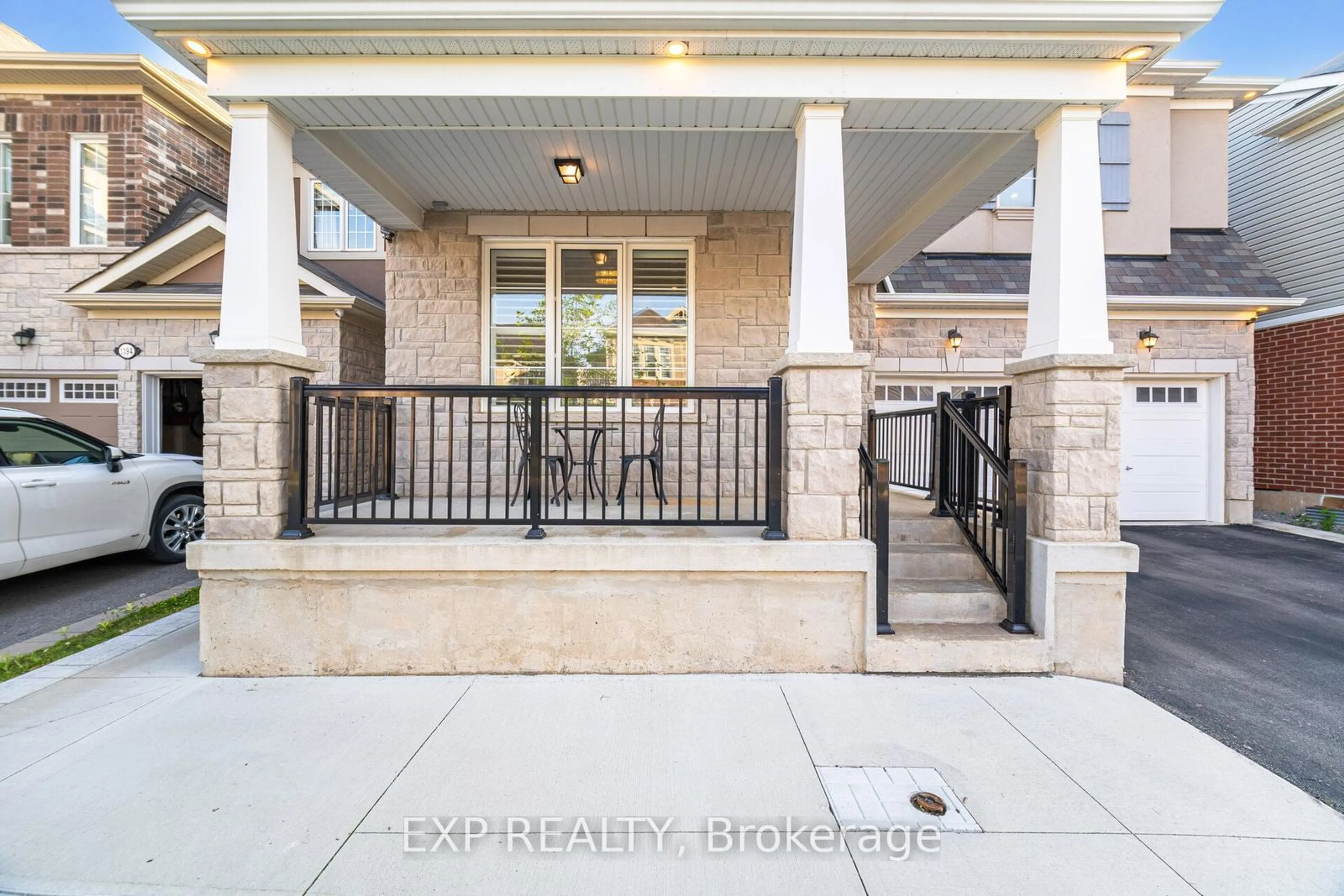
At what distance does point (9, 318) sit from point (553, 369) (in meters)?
8.27

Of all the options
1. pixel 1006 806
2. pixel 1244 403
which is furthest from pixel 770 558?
pixel 1244 403

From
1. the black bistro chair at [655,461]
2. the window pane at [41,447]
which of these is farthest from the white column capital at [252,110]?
the window pane at [41,447]

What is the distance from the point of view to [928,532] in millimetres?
4195

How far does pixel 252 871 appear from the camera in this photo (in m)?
1.91

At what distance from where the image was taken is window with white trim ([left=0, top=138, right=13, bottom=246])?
27.6 feet

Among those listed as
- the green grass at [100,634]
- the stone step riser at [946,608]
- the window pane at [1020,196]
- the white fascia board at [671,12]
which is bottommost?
the green grass at [100,634]

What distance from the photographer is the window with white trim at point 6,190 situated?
8.40 m

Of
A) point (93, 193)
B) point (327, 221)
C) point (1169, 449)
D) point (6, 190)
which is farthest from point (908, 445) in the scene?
point (6, 190)

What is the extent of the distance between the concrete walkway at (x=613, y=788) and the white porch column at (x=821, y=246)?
191cm

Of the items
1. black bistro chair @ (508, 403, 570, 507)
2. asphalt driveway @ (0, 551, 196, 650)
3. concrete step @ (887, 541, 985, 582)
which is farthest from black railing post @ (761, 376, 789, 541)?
asphalt driveway @ (0, 551, 196, 650)

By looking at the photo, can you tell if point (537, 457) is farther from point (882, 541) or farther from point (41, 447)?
point (41, 447)

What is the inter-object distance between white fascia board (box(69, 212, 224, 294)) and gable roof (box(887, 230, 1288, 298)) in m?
8.67

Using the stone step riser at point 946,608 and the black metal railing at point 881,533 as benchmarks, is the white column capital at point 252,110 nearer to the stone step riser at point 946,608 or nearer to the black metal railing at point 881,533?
the black metal railing at point 881,533

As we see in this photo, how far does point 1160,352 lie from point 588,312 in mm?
7846
